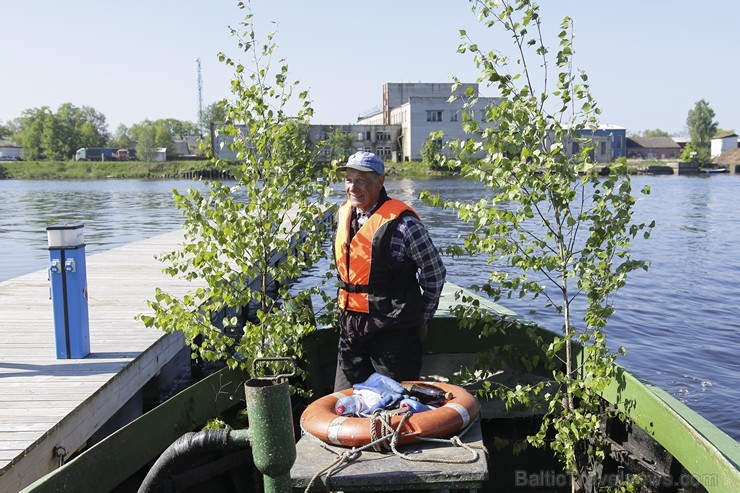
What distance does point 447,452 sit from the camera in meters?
3.35

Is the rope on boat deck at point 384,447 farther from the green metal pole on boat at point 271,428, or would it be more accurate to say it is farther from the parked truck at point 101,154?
the parked truck at point 101,154

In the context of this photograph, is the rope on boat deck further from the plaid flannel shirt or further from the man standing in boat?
the plaid flannel shirt

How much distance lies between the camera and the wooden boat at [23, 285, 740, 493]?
321 centimetres

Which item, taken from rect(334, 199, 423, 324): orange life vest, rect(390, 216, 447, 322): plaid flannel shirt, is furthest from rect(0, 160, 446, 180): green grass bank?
rect(390, 216, 447, 322): plaid flannel shirt

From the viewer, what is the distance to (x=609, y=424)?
15.9ft

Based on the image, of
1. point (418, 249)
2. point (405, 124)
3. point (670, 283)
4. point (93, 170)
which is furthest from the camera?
point (93, 170)

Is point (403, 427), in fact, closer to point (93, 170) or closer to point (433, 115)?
point (433, 115)

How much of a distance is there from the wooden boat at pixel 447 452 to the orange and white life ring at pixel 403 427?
84 millimetres

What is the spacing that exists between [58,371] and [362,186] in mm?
3070

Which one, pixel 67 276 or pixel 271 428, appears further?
pixel 67 276

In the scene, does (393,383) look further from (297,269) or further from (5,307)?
(5,307)

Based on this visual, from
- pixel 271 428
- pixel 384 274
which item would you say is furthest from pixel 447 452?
pixel 384 274

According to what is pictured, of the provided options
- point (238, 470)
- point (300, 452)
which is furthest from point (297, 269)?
point (300, 452)

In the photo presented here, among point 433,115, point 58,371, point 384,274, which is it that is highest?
point 433,115
